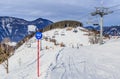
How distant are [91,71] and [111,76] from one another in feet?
10.5

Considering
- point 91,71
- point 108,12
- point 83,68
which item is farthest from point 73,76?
point 108,12

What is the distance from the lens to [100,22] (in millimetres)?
82688

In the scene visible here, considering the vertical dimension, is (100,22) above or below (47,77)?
above

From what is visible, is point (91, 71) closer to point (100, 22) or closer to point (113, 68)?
point (113, 68)

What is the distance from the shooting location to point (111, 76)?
81.1 ft

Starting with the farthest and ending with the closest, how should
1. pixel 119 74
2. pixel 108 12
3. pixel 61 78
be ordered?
pixel 108 12, pixel 119 74, pixel 61 78

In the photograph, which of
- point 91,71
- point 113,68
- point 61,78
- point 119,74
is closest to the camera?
point 61,78

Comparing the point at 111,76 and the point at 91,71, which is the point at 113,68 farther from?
the point at 111,76

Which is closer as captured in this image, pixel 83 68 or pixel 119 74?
pixel 119 74

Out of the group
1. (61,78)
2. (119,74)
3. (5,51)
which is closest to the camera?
(61,78)

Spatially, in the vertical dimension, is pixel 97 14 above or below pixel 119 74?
above

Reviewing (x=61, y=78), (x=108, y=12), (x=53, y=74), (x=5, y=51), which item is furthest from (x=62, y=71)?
(x=108, y=12)

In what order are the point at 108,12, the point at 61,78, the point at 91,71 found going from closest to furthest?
the point at 61,78, the point at 91,71, the point at 108,12

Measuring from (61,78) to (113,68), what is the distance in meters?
7.14
